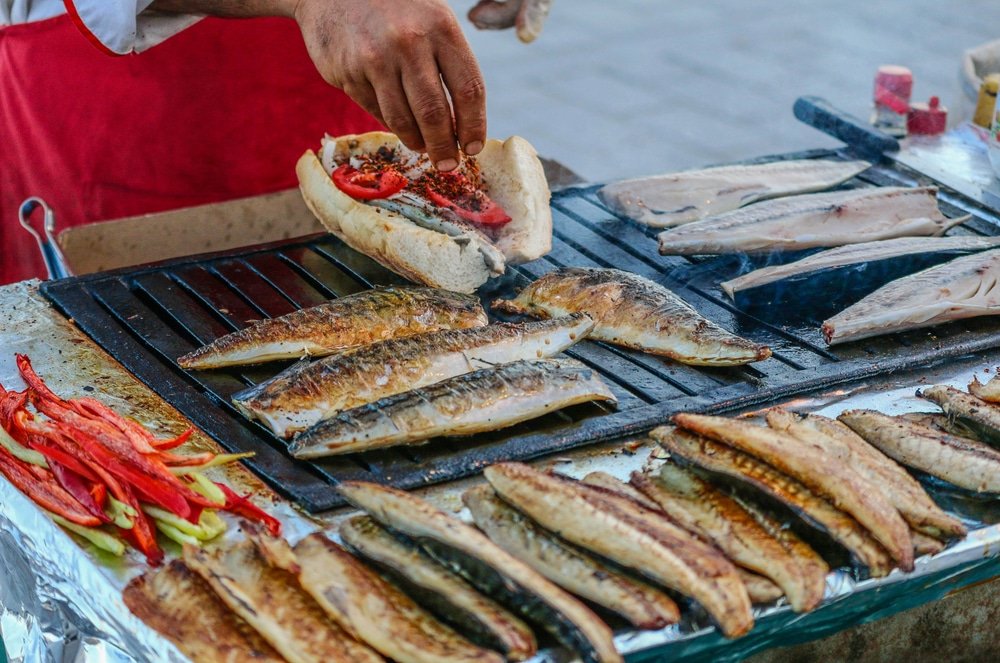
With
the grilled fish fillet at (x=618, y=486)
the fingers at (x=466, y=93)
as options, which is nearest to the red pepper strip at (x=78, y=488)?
the grilled fish fillet at (x=618, y=486)

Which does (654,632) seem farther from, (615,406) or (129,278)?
(129,278)

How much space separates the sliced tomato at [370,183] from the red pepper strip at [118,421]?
1.63m

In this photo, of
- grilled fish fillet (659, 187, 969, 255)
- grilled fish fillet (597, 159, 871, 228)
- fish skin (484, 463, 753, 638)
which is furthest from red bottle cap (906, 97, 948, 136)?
fish skin (484, 463, 753, 638)

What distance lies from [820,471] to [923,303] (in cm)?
146

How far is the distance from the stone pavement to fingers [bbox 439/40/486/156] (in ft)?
21.8

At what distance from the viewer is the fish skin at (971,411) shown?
348 cm

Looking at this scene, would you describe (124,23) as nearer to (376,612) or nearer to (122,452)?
(122,452)

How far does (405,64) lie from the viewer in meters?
3.75

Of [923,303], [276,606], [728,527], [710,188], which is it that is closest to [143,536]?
[276,606]

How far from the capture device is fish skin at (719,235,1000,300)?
14.4 feet

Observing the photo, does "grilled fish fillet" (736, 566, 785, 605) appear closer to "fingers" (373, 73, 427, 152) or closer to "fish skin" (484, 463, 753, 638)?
"fish skin" (484, 463, 753, 638)

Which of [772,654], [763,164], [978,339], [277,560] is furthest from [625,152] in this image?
[277,560]

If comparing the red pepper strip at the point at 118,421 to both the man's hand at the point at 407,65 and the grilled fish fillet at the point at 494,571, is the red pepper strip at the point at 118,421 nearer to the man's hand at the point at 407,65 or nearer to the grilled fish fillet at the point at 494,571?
the grilled fish fillet at the point at 494,571

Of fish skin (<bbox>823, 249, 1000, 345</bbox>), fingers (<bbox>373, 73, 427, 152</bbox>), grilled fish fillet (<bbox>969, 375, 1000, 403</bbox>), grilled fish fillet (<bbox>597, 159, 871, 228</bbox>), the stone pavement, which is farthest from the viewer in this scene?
the stone pavement
